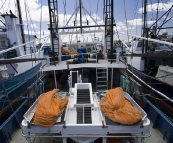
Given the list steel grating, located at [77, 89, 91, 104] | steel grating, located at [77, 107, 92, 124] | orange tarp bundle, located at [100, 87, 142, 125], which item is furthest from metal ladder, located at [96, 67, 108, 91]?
steel grating, located at [77, 107, 92, 124]

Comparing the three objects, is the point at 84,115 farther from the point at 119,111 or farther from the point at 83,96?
the point at 119,111

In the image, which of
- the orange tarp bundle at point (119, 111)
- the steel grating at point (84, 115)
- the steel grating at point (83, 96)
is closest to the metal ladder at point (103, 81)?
the steel grating at point (83, 96)

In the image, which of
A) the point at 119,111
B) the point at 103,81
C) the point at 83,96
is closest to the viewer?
the point at 119,111

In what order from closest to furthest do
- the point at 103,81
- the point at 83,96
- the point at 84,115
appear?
the point at 84,115 < the point at 83,96 < the point at 103,81

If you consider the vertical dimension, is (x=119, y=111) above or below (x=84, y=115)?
above

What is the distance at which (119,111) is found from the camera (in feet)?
10.4

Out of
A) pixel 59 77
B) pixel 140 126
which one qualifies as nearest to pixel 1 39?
pixel 59 77

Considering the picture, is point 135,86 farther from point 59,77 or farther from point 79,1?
point 79,1

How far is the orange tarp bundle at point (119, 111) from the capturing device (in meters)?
2.94

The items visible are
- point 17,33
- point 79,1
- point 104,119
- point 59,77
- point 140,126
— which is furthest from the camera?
point 17,33

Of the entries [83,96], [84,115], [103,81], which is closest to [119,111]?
[84,115]

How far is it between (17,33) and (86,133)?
11340 millimetres

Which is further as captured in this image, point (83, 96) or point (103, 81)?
point (103, 81)

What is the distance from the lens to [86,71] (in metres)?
6.97
